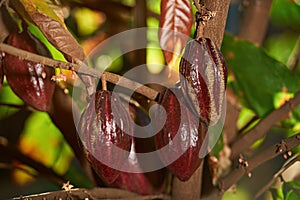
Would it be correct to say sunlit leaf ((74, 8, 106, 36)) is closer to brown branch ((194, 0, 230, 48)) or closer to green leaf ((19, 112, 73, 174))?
green leaf ((19, 112, 73, 174))

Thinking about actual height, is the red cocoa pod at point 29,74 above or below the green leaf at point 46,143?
above

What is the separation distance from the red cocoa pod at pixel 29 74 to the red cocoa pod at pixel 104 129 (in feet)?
0.21

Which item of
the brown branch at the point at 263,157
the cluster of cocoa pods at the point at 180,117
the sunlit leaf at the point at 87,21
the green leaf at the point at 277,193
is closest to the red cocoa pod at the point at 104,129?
the cluster of cocoa pods at the point at 180,117

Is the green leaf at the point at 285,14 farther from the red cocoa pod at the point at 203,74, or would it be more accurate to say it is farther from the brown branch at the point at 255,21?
the red cocoa pod at the point at 203,74

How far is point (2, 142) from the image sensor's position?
620mm

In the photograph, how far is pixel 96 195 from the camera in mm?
436

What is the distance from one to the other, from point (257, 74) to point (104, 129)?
268 millimetres

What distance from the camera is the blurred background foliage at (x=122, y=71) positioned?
0.59 m

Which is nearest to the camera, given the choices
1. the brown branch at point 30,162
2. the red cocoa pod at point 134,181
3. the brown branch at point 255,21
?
the red cocoa pod at point 134,181

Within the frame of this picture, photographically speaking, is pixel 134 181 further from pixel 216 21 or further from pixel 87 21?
pixel 87 21

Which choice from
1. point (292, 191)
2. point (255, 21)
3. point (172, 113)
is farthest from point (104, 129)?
point (255, 21)

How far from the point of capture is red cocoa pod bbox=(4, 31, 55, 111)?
0.42 metres

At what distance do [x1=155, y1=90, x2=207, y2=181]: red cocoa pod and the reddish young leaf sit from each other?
0.07 m

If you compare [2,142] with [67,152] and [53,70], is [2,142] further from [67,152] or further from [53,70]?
[53,70]
